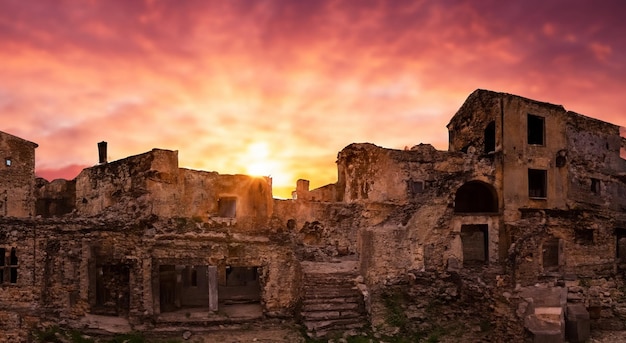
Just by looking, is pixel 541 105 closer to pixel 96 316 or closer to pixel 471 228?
pixel 471 228

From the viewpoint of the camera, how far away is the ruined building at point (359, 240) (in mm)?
17094

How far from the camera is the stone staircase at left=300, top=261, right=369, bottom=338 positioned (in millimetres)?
16859

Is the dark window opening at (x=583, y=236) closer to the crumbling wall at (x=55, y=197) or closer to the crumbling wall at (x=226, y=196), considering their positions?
the crumbling wall at (x=226, y=196)

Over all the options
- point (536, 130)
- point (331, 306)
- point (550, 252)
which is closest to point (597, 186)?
point (536, 130)

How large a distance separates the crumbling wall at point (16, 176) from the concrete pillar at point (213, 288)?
1666 cm

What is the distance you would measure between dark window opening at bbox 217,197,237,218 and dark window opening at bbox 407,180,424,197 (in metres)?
10.4

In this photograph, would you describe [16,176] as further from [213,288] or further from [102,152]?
[213,288]

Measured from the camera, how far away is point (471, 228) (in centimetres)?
2792

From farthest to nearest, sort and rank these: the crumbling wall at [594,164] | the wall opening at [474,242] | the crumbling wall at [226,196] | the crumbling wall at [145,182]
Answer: the crumbling wall at [594,164] < the wall opening at [474,242] < the crumbling wall at [226,196] < the crumbling wall at [145,182]

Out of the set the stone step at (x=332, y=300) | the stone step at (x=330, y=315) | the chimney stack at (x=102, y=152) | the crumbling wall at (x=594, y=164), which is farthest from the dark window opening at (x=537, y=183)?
the chimney stack at (x=102, y=152)

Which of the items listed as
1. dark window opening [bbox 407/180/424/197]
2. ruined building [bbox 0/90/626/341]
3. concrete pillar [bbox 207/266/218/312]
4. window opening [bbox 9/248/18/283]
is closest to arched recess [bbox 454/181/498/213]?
ruined building [bbox 0/90/626/341]

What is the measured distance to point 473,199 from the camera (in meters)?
29.0

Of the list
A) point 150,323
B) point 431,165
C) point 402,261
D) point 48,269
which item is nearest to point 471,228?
point 431,165

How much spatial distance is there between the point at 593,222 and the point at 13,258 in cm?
2787
